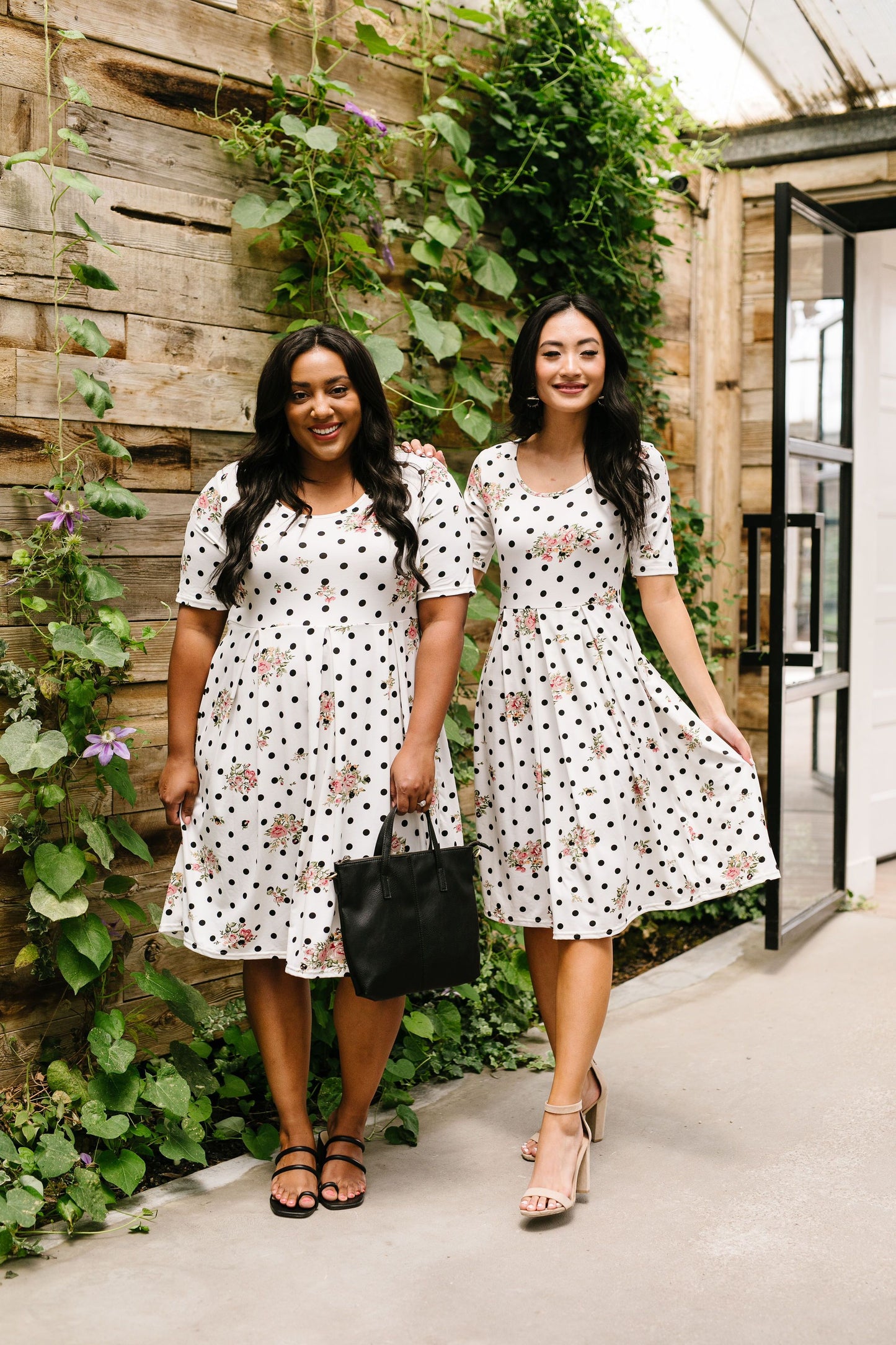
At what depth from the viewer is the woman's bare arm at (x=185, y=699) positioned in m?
2.23

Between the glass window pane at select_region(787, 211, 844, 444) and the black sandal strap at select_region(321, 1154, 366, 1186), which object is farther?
the glass window pane at select_region(787, 211, 844, 444)

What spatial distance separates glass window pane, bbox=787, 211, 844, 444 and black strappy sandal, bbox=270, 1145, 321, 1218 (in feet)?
7.77

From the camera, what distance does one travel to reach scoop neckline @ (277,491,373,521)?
2.17 meters

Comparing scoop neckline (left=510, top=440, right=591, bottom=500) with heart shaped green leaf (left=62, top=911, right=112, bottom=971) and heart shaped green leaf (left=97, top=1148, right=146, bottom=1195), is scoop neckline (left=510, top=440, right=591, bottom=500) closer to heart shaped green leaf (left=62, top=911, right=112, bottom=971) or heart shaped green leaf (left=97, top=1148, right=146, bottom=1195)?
heart shaped green leaf (left=62, top=911, right=112, bottom=971)

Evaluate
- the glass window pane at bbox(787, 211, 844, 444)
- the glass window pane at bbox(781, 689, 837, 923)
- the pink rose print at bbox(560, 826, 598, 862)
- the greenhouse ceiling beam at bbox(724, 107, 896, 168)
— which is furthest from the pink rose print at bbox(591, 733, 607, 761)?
the greenhouse ceiling beam at bbox(724, 107, 896, 168)

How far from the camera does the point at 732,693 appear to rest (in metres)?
4.15

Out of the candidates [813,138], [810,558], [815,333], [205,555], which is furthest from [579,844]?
[813,138]

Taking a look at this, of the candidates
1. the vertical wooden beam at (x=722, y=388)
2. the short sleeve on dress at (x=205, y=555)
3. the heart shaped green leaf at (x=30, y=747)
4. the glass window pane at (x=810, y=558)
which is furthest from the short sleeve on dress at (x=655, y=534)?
the vertical wooden beam at (x=722, y=388)

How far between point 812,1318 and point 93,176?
2296 millimetres

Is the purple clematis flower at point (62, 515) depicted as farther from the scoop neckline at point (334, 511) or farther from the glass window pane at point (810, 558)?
the glass window pane at point (810, 558)

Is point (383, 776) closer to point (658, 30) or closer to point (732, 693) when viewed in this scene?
point (732, 693)

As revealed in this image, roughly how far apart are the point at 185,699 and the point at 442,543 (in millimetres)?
529

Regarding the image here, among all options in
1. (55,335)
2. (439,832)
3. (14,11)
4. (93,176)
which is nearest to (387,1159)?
(439,832)

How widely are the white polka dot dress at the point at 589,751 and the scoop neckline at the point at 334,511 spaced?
28cm
